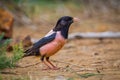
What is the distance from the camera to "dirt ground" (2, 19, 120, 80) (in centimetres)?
619

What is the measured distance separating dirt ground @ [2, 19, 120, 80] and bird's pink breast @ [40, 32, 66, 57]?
0.27 meters

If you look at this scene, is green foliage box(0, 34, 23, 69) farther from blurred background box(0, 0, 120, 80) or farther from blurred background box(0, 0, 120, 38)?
blurred background box(0, 0, 120, 38)

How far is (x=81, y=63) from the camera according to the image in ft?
24.1

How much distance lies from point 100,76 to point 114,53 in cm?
237

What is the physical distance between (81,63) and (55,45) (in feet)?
2.47

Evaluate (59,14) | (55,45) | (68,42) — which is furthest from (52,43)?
(59,14)

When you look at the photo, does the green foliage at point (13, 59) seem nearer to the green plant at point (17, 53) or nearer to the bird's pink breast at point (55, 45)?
the green plant at point (17, 53)

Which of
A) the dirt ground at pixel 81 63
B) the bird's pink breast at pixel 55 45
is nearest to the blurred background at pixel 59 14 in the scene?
the dirt ground at pixel 81 63

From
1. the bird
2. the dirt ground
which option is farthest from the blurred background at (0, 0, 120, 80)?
the bird

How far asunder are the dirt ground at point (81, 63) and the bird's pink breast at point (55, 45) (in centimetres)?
27

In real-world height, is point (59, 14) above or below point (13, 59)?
above

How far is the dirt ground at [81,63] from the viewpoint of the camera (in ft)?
20.3

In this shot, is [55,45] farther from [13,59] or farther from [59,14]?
[59,14]

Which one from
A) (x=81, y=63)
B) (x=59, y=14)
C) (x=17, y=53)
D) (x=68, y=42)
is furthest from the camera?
(x=59, y=14)
